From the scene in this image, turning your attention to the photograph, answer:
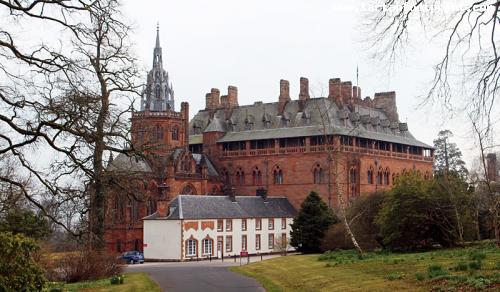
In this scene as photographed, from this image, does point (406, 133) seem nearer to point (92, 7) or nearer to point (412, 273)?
point (412, 273)

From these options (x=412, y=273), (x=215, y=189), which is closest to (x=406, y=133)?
(x=215, y=189)

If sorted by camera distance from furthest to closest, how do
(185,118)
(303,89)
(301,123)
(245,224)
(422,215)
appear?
(303,89), (185,118), (301,123), (245,224), (422,215)

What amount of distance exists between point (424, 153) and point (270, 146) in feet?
77.2

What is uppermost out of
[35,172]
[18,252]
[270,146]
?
[270,146]

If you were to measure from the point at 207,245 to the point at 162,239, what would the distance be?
4.39m

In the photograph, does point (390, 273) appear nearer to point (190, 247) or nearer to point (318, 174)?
point (190, 247)

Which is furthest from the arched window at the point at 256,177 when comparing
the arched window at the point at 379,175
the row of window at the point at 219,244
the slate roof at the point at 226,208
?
the arched window at the point at 379,175

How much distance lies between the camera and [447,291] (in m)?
19.2

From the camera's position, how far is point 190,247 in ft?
200

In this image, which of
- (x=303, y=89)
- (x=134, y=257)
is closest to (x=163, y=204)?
(x=134, y=257)

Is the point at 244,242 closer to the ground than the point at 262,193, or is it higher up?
closer to the ground

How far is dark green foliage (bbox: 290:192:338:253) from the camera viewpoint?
2146 inches

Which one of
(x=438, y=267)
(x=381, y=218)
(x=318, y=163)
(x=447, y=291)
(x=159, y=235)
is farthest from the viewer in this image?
(x=318, y=163)

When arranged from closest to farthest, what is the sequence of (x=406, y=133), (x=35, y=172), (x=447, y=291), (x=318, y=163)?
(x=35, y=172), (x=447, y=291), (x=318, y=163), (x=406, y=133)
